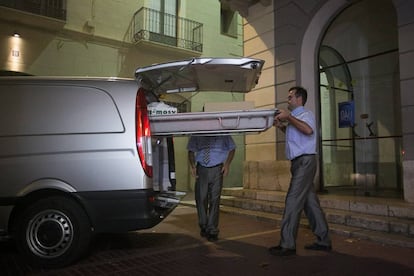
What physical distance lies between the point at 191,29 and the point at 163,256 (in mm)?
12273

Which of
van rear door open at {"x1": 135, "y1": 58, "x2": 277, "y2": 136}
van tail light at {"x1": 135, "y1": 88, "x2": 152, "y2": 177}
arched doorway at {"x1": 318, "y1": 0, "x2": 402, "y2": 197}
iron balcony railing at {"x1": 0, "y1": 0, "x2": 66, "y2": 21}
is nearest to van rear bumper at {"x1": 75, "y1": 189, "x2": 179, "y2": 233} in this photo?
van tail light at {"x1": 135, "y1": 88, "x2": 152, "y2": 177}

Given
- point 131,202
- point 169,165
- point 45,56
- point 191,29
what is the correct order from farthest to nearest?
point 191,29
point 45,56
point 169,165
point 131,202

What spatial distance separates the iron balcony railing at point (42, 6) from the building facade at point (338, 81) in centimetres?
586

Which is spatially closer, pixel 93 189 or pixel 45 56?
pixel 93 189

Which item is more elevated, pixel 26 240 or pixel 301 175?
pixel 301 175

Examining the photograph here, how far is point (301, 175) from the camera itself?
15.9 feet

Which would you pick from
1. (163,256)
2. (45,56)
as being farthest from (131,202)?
(45,56)

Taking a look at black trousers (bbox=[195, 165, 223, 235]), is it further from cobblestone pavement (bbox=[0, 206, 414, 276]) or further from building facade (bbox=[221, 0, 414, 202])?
building facade (bbox=[221, 0, 414, 202])

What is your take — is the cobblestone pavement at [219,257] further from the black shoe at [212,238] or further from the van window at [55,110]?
the van window at [55,110]

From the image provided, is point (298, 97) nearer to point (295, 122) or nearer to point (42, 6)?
point (295, 122)

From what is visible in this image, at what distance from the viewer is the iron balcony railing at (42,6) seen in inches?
470

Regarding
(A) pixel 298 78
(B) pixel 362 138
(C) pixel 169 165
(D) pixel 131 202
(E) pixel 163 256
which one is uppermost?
(A) pixel 298 78

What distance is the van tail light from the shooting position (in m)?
4.41

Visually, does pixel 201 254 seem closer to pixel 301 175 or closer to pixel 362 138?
pixel 301 175
